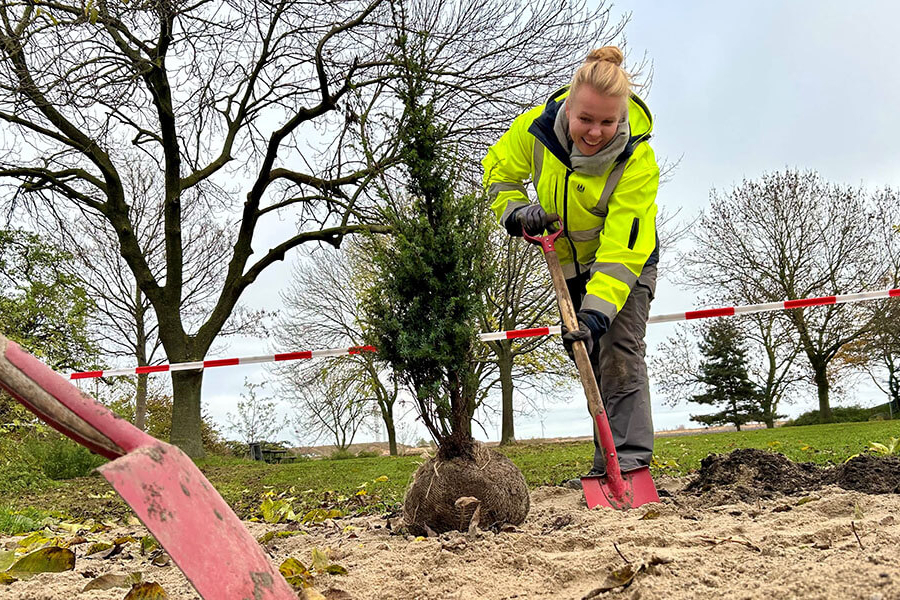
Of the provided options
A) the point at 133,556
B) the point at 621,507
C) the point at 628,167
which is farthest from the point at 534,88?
the point at 133,556

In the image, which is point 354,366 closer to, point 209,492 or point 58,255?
point 58,255

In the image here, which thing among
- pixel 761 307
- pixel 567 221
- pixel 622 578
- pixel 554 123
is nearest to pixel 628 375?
pixel 567 221

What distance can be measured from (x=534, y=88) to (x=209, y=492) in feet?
41.8

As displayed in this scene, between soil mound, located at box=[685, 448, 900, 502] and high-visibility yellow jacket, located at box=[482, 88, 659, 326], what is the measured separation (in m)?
1.32

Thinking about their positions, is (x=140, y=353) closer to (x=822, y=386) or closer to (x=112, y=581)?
(x=112, y=581)

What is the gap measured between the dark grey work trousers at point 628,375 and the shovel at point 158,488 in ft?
9.89

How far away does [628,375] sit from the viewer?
4.13 m

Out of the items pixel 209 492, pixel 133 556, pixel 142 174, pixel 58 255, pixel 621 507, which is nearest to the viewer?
pixel 209 492

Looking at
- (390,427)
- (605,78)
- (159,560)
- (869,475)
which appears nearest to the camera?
(159,560)

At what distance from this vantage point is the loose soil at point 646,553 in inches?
61.9

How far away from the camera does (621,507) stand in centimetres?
368

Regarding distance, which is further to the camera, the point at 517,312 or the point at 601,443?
the point at 517,312

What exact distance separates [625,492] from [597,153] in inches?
73.9

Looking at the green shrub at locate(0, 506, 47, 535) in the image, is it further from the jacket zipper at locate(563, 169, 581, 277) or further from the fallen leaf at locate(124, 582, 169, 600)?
the jacket zipper at locate(563, 169, 581, 277)
